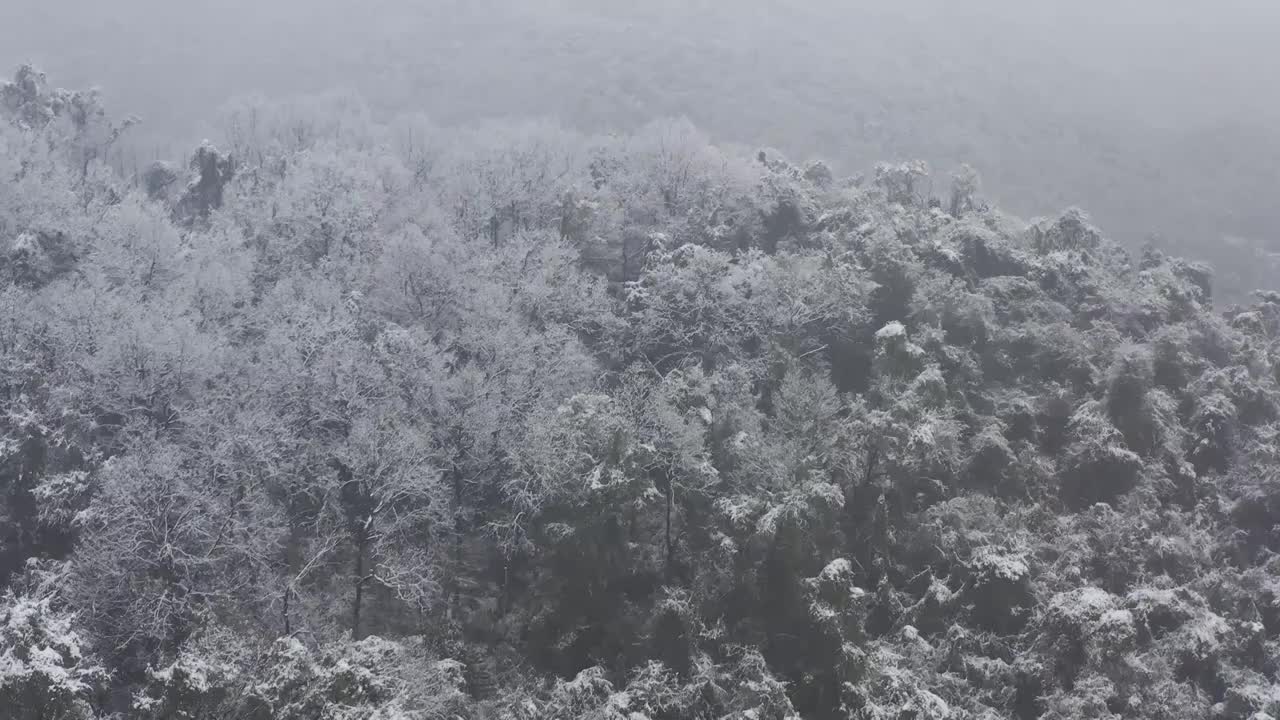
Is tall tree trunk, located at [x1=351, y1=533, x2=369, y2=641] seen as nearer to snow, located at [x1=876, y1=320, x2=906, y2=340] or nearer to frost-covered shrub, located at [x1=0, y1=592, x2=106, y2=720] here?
frost-covered shrub, located at [x1=0, y1=592, x2=106, y2=720]

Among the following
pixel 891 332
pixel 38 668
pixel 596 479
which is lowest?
pixel 596 479

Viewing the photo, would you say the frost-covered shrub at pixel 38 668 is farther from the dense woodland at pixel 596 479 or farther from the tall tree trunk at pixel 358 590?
the tall tree trunk at pixel 358 590

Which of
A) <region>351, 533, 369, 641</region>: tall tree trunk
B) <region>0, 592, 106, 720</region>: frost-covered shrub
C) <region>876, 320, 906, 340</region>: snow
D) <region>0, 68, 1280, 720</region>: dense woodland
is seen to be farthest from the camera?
<region>876, 320, 906, 340</region>: snow

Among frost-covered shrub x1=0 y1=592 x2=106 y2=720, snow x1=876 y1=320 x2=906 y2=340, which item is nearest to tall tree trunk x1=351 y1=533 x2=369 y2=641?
frost-covered shrub x1=0 y1=592 x2=106 y2=720

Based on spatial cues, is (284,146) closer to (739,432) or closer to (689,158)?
(689,158)

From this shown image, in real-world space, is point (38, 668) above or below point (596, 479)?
above

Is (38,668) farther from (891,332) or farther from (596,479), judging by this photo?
(891,332)

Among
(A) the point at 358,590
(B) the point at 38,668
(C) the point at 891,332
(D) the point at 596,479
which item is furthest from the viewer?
(C) the point at 891,332

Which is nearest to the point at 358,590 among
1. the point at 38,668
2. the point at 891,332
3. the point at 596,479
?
the point at 596,479
